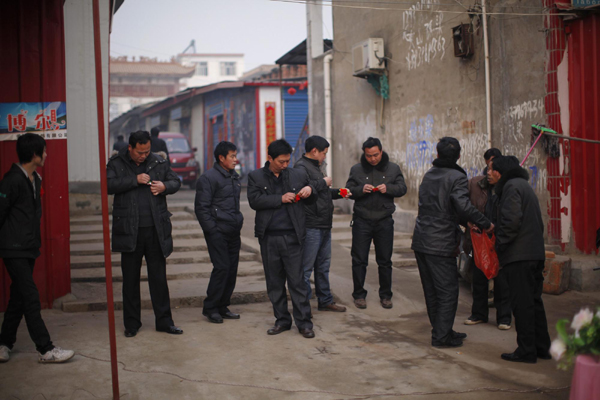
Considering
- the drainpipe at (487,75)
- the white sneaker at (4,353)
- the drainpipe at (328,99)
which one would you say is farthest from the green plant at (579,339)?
the drainpipe at (328,99)

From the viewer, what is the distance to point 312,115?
577 inches

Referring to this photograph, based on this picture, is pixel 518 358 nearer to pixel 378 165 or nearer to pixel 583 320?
pixel 583 320

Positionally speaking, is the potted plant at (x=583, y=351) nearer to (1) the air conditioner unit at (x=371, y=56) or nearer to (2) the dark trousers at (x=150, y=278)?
(2) the dark trousers at (x=150, y=278)

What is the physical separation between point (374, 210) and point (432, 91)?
14.3 ft

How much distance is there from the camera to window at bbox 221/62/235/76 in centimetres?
6994

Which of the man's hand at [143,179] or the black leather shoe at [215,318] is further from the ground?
the man's hand at [143,179]

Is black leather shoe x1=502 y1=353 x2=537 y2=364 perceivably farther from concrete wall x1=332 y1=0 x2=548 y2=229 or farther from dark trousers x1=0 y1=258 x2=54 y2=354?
dark trousers x1=0 y1=258 x2=54 y2=354

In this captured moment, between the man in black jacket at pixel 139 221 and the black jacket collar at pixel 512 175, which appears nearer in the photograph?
the black jacket collar at pixel 512 175

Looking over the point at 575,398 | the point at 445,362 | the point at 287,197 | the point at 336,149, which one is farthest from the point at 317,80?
the point at 575,398

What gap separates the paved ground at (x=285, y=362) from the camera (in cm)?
439

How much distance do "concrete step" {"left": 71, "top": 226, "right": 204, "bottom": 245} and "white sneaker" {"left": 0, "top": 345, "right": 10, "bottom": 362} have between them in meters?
4.54

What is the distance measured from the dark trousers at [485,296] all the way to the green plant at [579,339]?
3097mm

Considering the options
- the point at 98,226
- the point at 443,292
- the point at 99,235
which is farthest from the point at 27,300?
the point at 98,226

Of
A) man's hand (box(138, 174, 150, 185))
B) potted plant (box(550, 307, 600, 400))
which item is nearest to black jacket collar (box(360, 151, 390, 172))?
man's hand (box(138, 174, 150, 185))
